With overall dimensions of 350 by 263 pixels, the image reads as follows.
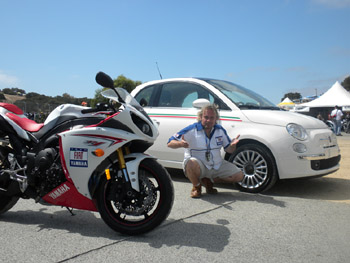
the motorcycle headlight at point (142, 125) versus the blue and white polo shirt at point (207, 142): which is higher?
the motorcycle headlight at point (142, 125)

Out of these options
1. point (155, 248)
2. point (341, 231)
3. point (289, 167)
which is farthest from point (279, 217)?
point (155, 248)

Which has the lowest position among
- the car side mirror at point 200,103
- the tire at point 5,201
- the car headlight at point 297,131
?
the tire at point 5,201

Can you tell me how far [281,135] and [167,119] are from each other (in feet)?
6.22

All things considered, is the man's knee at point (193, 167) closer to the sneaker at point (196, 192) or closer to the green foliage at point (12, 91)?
the sneaker at point (196, 192)

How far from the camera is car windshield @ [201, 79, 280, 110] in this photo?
529 cm

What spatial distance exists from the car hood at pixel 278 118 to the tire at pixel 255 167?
39 centimetres

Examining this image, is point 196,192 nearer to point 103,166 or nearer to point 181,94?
point 103,166

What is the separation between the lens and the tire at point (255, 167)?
466 centimetres

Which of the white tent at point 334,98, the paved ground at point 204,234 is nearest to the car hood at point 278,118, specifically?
the paved ground at point 204,234

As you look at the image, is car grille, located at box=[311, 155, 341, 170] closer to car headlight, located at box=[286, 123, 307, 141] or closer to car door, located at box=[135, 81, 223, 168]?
car headlight, located at box=[286, 123, 307, 141]

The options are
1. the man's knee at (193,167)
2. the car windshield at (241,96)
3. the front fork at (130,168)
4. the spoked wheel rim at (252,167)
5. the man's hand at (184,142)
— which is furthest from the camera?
→ the car windshield at (241,96)

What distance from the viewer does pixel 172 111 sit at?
224 inches

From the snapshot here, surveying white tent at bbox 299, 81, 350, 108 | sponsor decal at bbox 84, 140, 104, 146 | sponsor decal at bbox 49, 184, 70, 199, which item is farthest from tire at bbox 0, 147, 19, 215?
white tent at bbox 299, 81, 350, 108

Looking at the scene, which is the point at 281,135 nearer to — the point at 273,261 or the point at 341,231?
the point at 341,231
